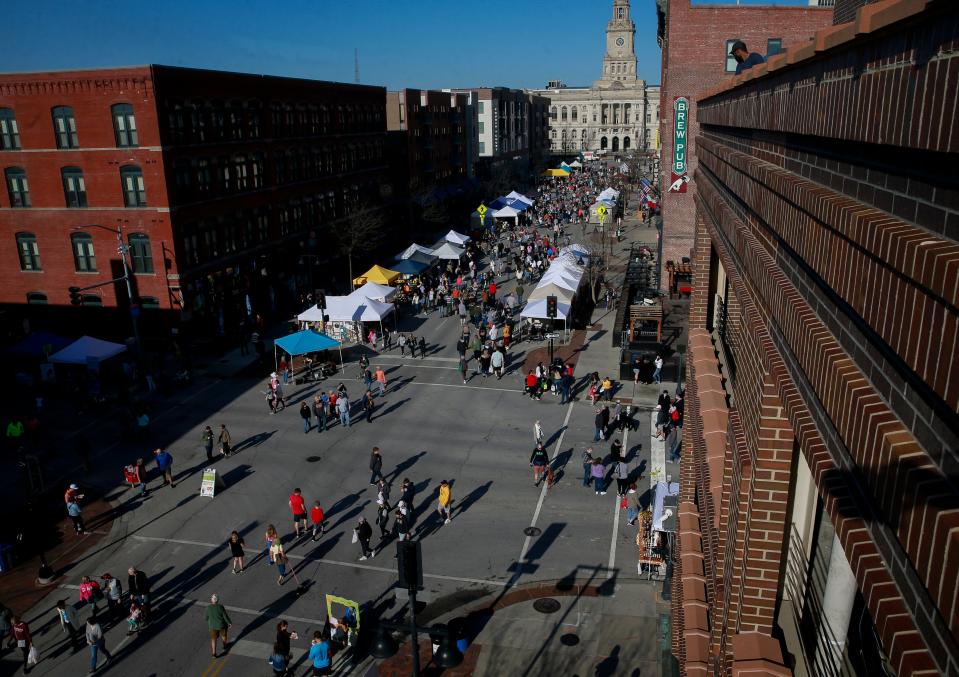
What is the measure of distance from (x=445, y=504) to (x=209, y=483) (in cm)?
731

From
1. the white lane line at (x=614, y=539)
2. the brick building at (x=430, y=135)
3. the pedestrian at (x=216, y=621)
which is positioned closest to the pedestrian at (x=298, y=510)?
the pedestrian at (x=216, y=621)

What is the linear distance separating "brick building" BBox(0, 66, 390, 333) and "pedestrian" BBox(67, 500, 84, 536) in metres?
18.2

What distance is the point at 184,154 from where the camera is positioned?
121 ft

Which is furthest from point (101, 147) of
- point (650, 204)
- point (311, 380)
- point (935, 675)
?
point (650, 204)

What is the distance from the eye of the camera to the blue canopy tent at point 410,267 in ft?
145

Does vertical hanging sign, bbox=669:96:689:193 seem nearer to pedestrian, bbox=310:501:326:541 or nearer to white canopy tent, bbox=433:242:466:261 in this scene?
white canopy tent, bbox=433:242:466:261

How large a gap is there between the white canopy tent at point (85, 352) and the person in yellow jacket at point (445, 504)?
18047mm

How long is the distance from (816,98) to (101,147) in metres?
38.6

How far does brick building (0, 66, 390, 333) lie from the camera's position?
35.3 m

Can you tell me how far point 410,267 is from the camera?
44781 mm

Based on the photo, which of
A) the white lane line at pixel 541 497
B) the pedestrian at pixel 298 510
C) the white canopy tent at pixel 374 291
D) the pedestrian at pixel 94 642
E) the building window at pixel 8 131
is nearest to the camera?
the pedestrian at pixel 94 642

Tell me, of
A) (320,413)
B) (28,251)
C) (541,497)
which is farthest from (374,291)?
(541,497)

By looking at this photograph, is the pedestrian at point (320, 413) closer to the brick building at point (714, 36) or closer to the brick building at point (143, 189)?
the brick building at point (143, 189)

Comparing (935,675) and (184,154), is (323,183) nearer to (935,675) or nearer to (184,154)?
(184,154)
